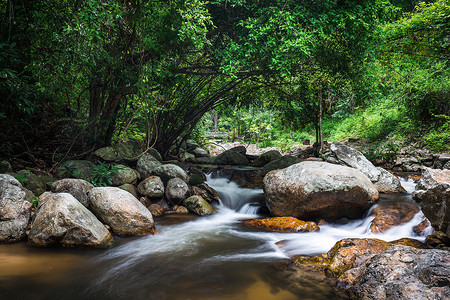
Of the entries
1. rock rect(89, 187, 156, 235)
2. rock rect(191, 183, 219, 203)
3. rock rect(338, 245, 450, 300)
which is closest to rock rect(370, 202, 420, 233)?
rock rect(338, 245, 450, 300)

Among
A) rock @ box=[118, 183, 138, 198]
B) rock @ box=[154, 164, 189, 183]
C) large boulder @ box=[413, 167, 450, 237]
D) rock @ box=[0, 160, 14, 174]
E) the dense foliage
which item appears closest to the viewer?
large boulder @ box=[413, 167, 450, 237]

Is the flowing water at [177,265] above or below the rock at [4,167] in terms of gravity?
below

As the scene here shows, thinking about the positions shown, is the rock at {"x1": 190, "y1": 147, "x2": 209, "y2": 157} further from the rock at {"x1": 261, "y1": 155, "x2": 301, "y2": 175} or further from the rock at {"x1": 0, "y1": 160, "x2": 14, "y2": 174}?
the rock at {"x1": 0, "y1": 160, "x2": 14, "y2": 174}

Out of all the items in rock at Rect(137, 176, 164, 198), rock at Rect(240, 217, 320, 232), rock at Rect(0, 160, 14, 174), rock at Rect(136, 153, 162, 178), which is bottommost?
rock at Rect(240, 217, 320, 232)

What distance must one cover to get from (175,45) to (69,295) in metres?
5.19

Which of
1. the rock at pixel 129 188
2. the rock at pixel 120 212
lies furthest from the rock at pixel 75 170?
the rock at pixel 120 212

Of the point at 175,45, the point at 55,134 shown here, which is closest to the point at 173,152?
the point at 55,134

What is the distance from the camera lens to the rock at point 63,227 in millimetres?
3641

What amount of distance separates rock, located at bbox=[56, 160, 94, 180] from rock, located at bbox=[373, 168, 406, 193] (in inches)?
299

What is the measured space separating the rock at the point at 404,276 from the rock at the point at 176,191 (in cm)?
444

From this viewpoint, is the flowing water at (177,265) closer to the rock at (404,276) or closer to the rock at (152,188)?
the rock at (404,276)

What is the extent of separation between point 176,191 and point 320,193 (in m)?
3.45

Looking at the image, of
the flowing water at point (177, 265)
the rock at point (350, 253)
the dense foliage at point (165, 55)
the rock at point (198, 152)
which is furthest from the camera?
the rock at point (198, 152)

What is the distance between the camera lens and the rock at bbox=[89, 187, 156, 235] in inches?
172
